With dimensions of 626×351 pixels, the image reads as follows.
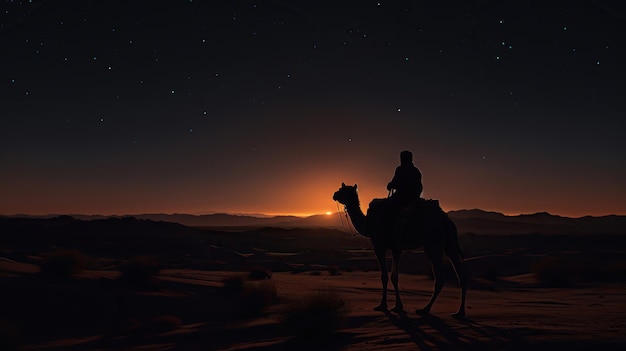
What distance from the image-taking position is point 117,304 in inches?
613

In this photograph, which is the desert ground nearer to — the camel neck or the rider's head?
the camel neck

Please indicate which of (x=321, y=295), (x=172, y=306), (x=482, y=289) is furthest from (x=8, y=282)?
(x=482, y=289)

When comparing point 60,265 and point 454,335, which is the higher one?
point 60,265

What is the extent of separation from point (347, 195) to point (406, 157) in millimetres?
1982

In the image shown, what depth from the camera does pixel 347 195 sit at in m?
12.5

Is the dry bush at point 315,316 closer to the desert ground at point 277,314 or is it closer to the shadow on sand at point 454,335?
the desert ground at point 277,314

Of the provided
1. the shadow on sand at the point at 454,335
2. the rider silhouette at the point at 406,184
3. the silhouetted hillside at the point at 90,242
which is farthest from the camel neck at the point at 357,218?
the silhouetted hillside at the point at 90,242

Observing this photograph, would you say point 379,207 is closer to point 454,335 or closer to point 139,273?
point 454,335

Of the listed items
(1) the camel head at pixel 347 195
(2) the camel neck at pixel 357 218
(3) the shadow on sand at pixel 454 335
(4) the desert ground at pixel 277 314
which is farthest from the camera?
(1) the camel head at pixel 347 195

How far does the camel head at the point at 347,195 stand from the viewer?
12.5 metres

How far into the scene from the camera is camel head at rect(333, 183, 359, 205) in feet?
40.9

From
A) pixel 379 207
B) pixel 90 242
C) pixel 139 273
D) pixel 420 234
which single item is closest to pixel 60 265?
pixel 139 273

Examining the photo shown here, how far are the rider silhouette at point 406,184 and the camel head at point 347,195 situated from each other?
1.38 metres

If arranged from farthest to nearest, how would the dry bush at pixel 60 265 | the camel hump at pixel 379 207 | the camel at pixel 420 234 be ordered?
the dry bush at pixel 60 265, the camel hump at pixel 379 207, the camel at pixel 420 234
